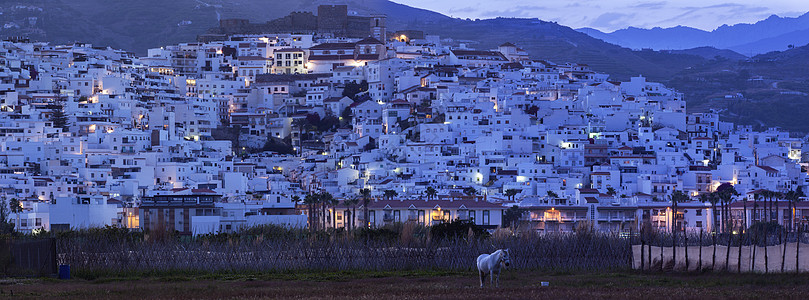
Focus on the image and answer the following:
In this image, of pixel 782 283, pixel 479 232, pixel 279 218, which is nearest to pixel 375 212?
pixel 279 218

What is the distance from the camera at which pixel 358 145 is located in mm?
70812

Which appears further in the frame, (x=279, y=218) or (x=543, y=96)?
(x=543, y=96)

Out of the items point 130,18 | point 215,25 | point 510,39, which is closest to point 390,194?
point 215,25

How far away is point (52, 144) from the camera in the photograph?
66.5m

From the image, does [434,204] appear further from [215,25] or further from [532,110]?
[215,25]

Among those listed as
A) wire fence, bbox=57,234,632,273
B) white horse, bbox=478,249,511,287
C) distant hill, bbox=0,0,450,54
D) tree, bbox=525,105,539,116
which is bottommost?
wire fence, bbox=57,234,632,273

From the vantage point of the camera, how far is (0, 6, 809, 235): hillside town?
178 feet

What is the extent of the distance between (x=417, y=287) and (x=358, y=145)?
158 ft

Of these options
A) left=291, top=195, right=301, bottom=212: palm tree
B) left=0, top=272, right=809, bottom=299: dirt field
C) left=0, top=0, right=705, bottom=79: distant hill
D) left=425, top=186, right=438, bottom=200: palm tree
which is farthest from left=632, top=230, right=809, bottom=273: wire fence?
left=0, top=0, right=705, bottom=79: distant hill

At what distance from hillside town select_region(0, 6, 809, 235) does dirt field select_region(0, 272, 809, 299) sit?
2108cm

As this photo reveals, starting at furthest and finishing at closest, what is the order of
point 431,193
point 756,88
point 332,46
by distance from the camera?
point 756,88
point 332,46
point 431,193

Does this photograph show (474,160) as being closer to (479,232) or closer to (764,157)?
(764,157)

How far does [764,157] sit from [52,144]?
36.3 metres

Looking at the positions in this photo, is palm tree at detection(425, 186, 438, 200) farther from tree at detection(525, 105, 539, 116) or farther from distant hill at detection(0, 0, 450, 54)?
distant hill at detection(0, 0, 450, 54)
